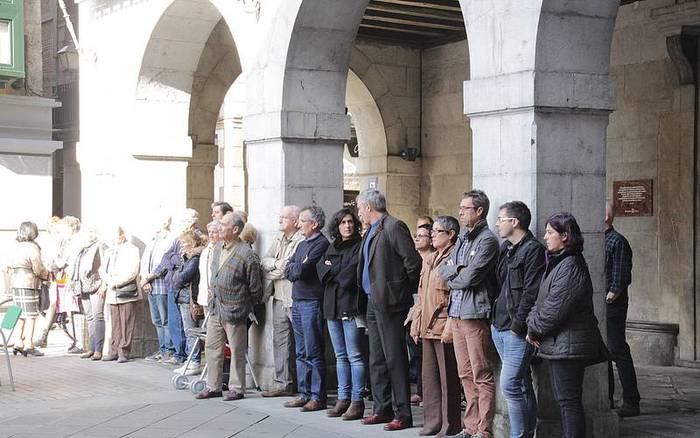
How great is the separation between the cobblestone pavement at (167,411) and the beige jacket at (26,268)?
186 centimetres

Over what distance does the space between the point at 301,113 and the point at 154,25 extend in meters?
3.95

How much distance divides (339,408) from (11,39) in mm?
11994

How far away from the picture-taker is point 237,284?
1049 centimetres

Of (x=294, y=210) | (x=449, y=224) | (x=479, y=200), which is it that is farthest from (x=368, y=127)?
(x=479, y=200)

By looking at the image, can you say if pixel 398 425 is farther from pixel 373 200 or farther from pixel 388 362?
pixel 373 200

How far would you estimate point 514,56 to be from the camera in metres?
8.27

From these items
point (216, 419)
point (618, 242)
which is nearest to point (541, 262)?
point (618, 242)

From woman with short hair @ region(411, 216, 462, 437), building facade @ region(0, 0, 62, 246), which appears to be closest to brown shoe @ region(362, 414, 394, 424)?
woman with short hair @ region(411, 216, 462, 437)

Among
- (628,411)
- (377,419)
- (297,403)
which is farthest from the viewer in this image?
(297,403)

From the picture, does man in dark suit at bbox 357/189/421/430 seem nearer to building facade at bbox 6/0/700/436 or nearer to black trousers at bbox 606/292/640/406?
building facade at bbox 6/0/700/436

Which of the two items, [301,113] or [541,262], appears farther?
[301,113]

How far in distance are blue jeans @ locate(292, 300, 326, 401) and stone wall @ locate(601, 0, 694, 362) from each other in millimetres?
4566

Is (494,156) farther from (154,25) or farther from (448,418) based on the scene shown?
(154,25)

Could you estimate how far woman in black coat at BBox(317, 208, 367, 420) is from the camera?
9648 millimetres
